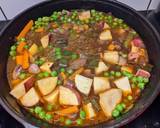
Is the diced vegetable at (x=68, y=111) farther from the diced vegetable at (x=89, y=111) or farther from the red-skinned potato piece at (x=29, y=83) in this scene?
the red-skinned potato piece at (x=29, y=83)

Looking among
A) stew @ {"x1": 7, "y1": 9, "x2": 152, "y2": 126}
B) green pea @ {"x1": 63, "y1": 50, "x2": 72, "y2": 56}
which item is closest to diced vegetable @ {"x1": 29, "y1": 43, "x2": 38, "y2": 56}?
stew @ {"x1": 7, "y1": 9, "x2": 152, "y2": 126}

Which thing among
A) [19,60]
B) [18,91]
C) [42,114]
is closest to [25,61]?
[19,60]

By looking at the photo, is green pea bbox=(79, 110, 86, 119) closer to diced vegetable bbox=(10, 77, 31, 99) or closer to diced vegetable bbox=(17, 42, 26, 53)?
diced vegetable bbox=(10, 77, 31, 99)

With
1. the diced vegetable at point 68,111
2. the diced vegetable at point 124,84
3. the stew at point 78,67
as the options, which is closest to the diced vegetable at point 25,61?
the stew at point 78,67

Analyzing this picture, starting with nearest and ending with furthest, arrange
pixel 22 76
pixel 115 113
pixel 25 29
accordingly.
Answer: pixel 115 113
pixel 22 76
pixel 25 29

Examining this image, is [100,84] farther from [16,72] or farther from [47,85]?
[16,72]

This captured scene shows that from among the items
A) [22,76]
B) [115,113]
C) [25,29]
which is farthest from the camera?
[25,29]

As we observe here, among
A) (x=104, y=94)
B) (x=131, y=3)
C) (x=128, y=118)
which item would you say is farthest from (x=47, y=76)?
(x=131, y=3)
